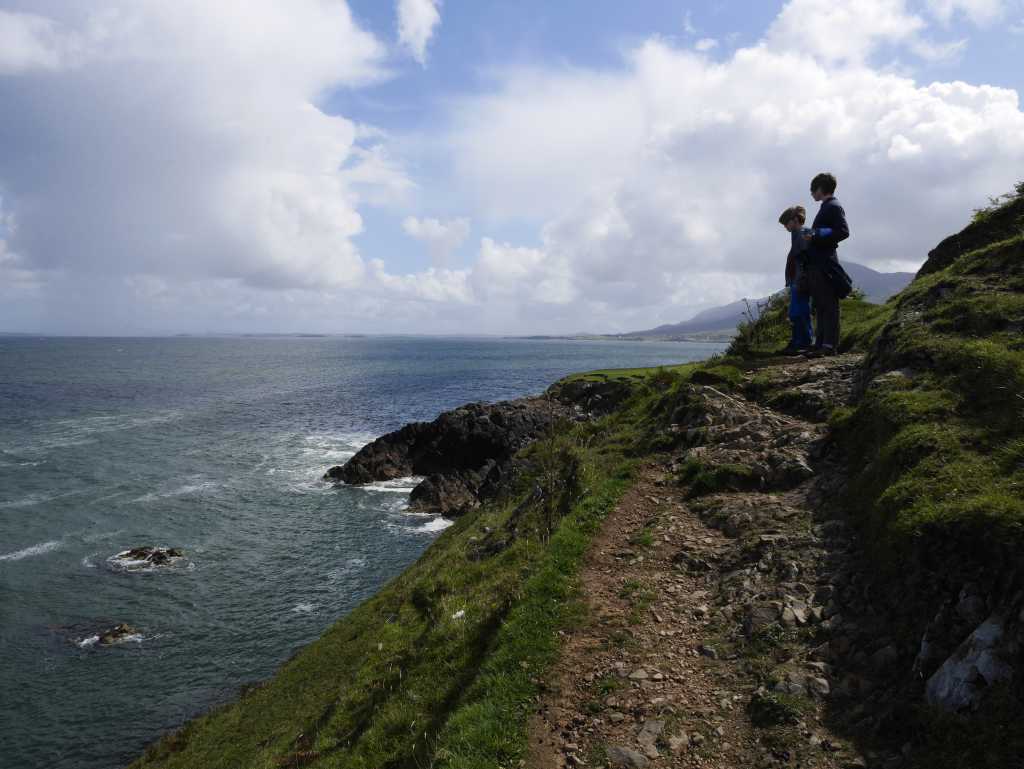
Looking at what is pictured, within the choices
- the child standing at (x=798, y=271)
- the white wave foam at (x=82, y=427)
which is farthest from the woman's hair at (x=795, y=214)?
the white wave foam at (x=82, y=427)

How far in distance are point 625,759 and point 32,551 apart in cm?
4147

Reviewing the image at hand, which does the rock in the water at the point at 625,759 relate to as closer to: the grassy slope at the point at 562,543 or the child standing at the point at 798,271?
the grassy slope at the point at 562,543

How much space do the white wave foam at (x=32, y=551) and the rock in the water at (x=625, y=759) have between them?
40.6 metres

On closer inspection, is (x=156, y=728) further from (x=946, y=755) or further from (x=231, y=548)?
(x=946, y=755)

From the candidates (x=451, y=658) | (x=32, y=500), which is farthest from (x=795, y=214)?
(x=32, y=500)

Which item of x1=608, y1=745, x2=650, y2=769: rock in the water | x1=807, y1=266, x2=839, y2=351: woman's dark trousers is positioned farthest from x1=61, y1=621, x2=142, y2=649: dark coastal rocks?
x1=807, y1=266, x2=839, y2=351: woman's dark trousers

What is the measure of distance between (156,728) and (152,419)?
2588 inches

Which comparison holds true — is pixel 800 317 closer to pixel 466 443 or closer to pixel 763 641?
pixel 763 641

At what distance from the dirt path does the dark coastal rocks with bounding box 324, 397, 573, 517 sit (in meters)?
35.6

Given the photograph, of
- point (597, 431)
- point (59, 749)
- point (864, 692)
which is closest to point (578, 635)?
point (864, 692)

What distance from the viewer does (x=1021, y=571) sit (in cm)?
526

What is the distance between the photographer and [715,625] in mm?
7844

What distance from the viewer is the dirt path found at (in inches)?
240

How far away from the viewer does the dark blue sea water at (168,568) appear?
71.3 ft
